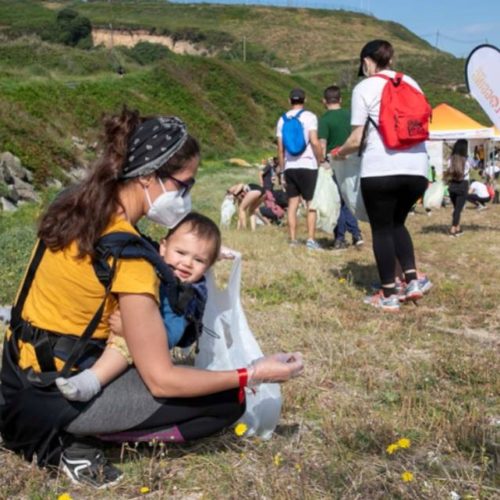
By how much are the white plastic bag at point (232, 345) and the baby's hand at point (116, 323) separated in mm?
562

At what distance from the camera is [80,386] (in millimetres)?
2350

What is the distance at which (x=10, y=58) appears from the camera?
29406 mm

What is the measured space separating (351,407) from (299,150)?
182 inches

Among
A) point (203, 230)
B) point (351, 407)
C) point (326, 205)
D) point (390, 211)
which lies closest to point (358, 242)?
point (326, 205)

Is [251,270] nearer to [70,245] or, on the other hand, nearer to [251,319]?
[251,319]

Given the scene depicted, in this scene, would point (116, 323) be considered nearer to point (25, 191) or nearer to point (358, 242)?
point (358, 242)

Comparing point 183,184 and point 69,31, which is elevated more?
point 183,184

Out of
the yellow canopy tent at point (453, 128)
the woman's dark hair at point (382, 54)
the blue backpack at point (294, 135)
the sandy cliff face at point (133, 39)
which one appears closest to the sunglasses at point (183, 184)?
the woman's dark hair at point (382, 54)

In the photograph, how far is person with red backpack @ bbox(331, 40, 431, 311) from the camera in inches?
188

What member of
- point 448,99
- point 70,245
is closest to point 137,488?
point 70,245

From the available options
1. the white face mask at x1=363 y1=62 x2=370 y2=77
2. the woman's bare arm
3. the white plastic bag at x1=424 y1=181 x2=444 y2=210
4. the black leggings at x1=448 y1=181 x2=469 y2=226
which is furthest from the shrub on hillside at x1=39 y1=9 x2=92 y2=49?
the woman's bare arm

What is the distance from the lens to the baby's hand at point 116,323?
2451mm

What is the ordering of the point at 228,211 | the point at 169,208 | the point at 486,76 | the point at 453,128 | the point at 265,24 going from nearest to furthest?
the point at 169,208 < the point at 486,76 < the point at 228,211 < the point at 453,128 < the point at 265,24

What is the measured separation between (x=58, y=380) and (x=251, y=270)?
3860 millimetres
